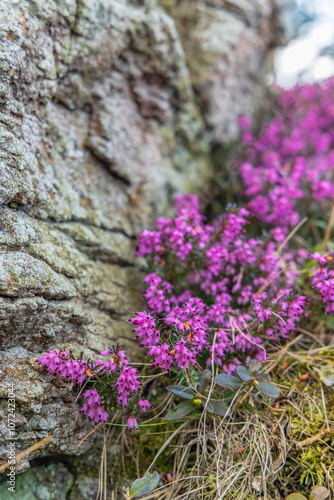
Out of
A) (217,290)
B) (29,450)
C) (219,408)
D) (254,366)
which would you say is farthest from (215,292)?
(29,450)

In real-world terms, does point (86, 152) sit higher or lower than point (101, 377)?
higher

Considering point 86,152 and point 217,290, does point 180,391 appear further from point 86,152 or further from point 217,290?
point 86,152

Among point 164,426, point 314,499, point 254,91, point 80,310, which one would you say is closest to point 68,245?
point 80,310

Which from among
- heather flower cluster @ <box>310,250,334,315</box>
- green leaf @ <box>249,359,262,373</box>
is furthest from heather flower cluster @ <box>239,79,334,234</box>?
green leaf @ <box>249,359,262,373</box>

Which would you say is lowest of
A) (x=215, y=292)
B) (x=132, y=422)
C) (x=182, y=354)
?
(x=132, y=422)

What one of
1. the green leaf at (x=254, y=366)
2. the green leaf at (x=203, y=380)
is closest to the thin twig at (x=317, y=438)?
the green leaf at (x=254, y=366)

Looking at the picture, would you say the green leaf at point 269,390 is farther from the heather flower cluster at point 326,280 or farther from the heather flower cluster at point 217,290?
the heather flower cluster at point 326,280

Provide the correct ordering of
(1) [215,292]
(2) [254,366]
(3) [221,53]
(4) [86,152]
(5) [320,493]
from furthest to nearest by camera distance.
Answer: (3) [221,53]
(4) [86,152]
(1) [215,292]
(2) [254,366]
(5) [320,493]
